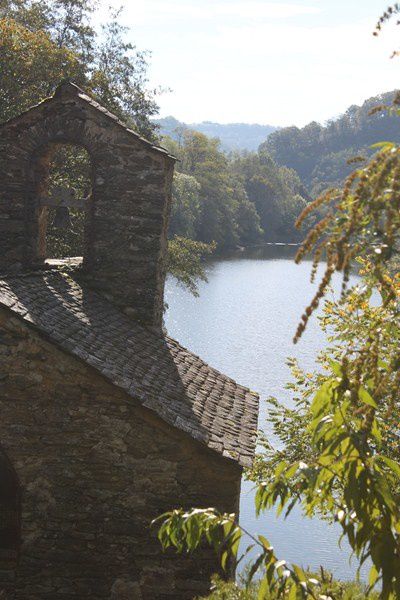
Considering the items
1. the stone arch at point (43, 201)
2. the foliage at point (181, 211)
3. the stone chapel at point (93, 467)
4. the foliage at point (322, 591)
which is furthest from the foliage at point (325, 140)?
the foliage at point (322, 591)

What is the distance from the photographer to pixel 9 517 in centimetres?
881

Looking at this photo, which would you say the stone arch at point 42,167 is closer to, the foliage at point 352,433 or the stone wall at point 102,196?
the stone wall at point 102,196

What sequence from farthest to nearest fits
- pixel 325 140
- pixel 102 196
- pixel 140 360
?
pixel 325 140 < pixel 102 196 < pixel 140 360

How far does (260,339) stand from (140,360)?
2263cm

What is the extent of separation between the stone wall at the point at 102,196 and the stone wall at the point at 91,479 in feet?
10.9

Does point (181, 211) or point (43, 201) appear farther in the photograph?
point (181, 211)

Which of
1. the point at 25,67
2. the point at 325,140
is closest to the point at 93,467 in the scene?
the point at 25,67

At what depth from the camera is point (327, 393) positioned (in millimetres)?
3801

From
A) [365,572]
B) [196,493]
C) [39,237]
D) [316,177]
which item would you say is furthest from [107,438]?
[316,177]

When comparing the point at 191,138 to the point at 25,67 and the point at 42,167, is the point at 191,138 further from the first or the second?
the point at 42,167

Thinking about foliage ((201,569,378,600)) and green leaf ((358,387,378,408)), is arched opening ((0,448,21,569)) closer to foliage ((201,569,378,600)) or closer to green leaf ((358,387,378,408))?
foliage ((201,569,378,600))

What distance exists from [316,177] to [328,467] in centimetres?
13339

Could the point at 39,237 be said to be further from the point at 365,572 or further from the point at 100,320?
the point at 365,572

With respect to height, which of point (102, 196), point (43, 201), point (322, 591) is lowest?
point (322, 591)
